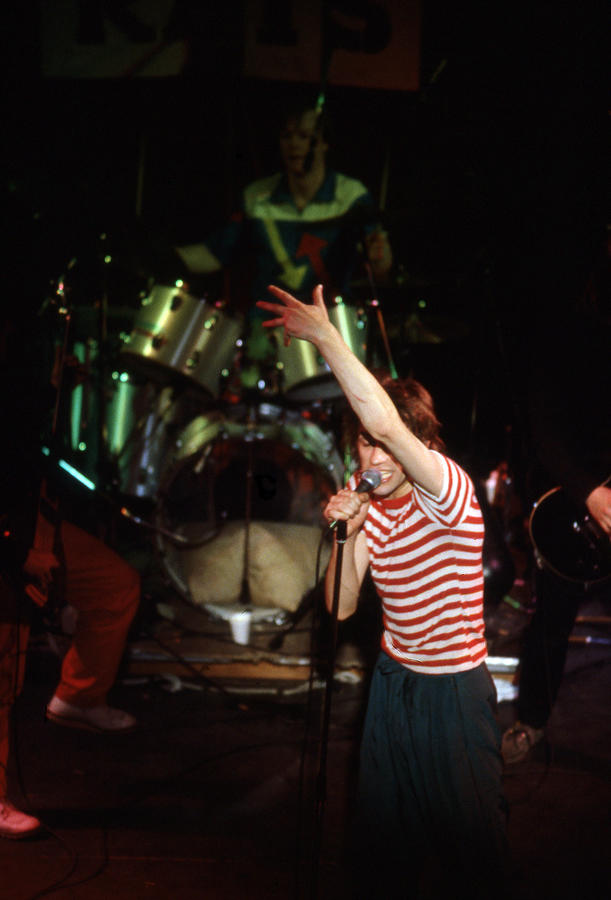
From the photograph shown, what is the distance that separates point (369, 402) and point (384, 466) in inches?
11.3

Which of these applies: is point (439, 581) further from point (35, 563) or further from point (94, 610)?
point (94, 610)

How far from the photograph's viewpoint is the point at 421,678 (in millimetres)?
2246

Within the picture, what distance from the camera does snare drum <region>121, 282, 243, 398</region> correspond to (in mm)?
5312

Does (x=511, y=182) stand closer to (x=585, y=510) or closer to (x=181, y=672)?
(x=585, y=510)

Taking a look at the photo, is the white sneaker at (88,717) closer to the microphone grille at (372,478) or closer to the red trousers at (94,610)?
the red trousers at (94,610)

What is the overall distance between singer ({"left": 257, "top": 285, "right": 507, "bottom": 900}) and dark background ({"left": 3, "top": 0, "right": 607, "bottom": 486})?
307 cm

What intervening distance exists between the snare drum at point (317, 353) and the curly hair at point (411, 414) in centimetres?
265

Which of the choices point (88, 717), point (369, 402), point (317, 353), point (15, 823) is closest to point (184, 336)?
point (317, 353)

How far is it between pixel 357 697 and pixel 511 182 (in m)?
3.98

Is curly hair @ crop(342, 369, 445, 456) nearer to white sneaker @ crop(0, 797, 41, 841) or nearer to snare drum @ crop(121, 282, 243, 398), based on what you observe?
white sneaker @ crop(0, 797, 41, 841)

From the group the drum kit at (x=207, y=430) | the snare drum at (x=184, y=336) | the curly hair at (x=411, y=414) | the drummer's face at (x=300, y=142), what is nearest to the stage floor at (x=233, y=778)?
the drum kit at (x=207, y=430)

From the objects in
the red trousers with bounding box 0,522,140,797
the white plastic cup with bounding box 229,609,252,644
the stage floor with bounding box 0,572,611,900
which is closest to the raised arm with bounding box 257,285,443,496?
the stage floor with bounding box 0,572,611,900

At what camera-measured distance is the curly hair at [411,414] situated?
2480 millimetres

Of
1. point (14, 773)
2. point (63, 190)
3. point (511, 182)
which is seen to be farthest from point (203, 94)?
point (14, 773)
